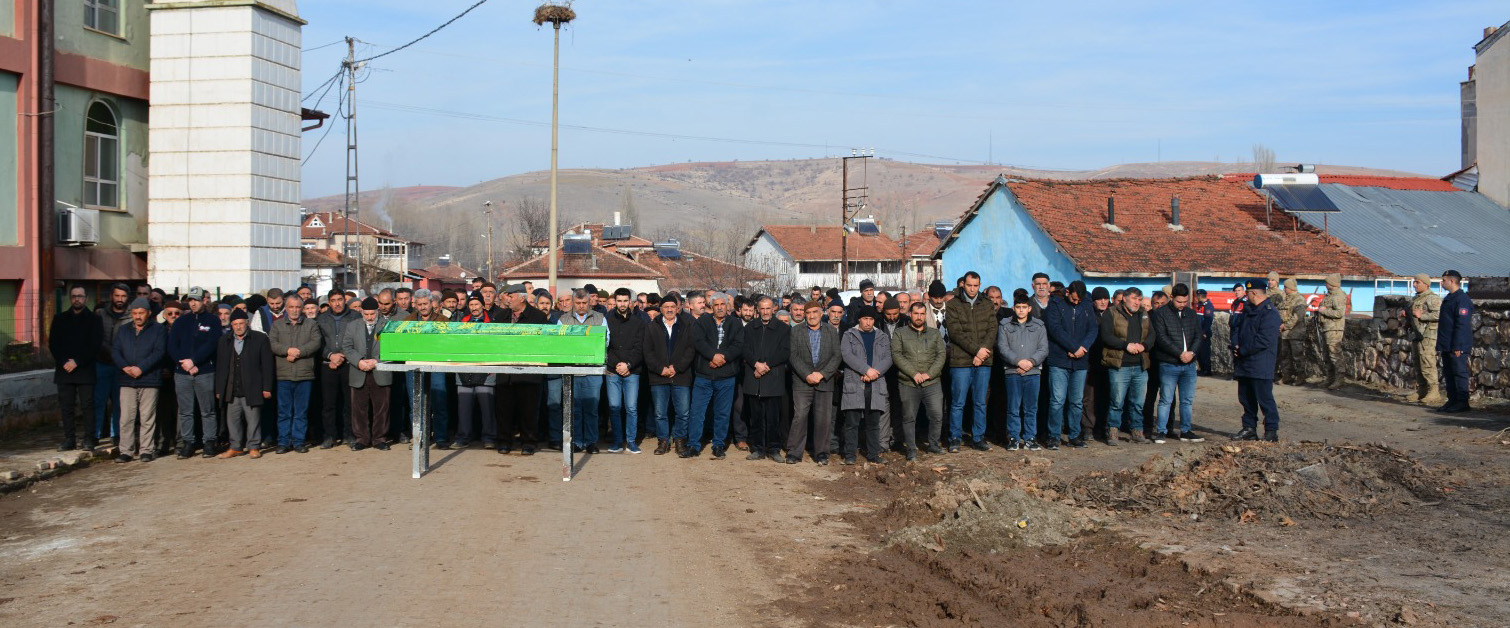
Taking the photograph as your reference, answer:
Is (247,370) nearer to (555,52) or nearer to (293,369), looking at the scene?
(293,369)

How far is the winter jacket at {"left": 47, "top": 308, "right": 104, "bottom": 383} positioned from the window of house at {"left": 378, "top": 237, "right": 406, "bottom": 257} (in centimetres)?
6421

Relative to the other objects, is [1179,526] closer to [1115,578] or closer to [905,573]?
[1115,578]

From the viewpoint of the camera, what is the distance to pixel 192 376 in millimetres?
12477

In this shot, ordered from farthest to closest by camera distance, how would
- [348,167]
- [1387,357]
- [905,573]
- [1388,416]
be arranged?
Answer: 1. [348,167]
2. [1387,357]
3. [1388,416]
4. [905,573]

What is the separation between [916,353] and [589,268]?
46868mm

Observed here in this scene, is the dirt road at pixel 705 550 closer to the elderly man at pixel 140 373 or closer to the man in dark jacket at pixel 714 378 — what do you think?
the elderly man at pixel 140 373

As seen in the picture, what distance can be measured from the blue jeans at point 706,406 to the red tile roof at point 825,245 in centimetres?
6366

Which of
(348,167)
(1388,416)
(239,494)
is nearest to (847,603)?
(239,494)

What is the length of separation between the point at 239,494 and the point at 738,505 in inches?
179

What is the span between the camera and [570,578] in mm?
7516

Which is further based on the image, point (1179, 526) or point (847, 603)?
point (1179, 526)

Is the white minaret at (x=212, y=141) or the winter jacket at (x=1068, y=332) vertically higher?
the white minaret at (x=212, y=141)

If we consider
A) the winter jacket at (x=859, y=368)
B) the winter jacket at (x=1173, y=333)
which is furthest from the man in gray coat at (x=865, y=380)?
the winter jacket at (x=1173, y=333)

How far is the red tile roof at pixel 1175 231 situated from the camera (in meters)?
31.7
